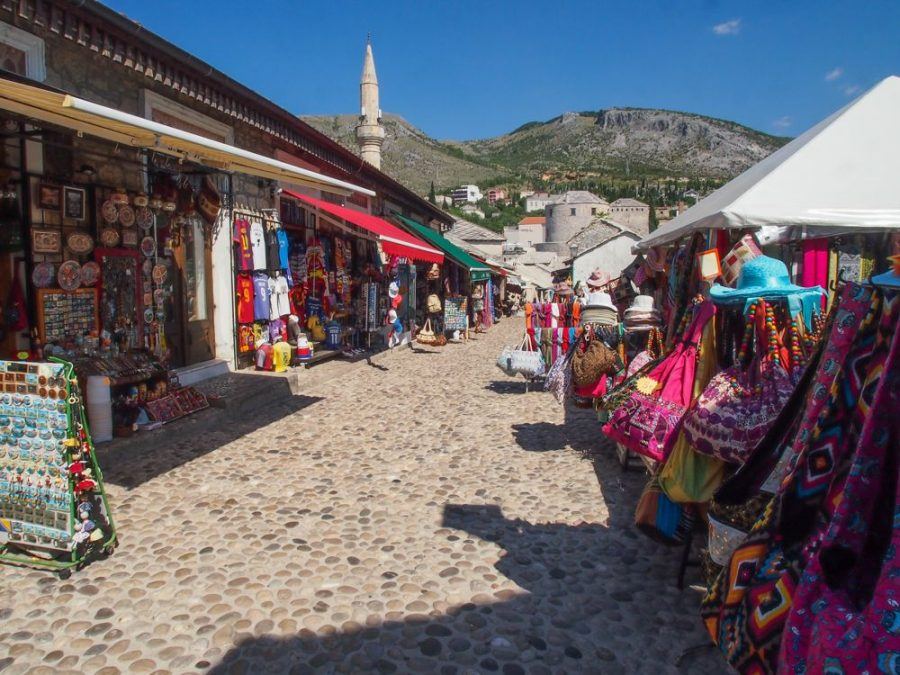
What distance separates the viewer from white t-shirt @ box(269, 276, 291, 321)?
926cm

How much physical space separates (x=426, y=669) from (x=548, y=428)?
4.51 m

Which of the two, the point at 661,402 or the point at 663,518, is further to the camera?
the point at 663,518

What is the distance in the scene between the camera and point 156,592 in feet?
10.6

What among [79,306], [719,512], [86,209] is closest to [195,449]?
[79,306]

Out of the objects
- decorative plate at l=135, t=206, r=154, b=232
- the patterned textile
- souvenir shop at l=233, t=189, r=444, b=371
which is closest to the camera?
the patterned textile

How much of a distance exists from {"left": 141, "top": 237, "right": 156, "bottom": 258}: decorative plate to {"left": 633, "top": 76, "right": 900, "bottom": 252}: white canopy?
5617 mm

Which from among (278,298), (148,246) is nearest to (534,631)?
(148,246)

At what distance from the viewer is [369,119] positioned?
1888cm

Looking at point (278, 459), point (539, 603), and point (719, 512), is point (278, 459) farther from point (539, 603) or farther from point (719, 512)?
point (719, 512)

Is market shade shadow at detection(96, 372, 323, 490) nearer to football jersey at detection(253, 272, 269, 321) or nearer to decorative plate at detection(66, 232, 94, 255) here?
football jersey at detection(253, 272, 269, 321)

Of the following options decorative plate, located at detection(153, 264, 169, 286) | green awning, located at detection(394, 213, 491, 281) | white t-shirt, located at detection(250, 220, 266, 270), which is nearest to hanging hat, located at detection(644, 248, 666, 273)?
white t-shirt, located at detection(250, 220, 266, 270)

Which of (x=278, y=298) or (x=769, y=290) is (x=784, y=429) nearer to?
(x=769, y=290)

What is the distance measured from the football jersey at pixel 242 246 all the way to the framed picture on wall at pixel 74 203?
8.62 ft

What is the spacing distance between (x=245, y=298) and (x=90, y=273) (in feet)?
9.83
